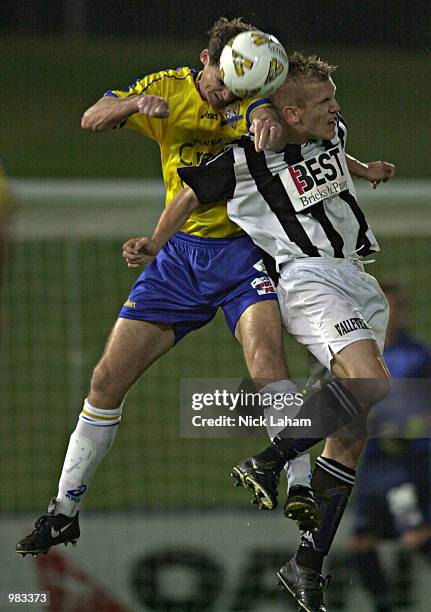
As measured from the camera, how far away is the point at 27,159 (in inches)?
718

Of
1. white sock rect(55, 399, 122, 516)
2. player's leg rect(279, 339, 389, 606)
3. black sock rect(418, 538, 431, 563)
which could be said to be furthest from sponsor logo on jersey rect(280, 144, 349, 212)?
black sock rect(418, 538, 431, 563)

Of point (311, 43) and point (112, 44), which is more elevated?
point (311, 43)

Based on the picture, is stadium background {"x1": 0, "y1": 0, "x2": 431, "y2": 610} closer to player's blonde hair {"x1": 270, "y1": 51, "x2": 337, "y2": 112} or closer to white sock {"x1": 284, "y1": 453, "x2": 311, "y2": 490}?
player's blonde hair {"x1": 270, "y1": 51, "x2": 337, "y2": 112}

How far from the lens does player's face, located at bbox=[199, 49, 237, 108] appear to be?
4.14m

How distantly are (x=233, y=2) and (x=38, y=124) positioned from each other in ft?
37.3

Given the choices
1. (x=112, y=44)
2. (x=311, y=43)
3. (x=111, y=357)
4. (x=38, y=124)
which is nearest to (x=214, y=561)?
(x=111, y=357)

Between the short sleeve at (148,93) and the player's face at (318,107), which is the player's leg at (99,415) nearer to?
the short sleeve at (148,93)

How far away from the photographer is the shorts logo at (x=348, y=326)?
4.04 meters

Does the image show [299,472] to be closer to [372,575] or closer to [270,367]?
[270,367]

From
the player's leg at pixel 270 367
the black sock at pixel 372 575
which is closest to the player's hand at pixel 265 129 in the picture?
the player's leg at pixel 270 367

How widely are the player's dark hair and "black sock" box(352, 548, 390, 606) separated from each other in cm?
384

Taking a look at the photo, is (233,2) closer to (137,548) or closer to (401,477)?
(401,477)
